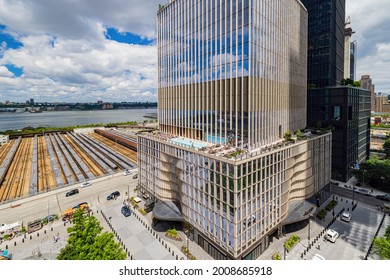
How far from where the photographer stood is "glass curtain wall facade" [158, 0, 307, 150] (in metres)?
36.2

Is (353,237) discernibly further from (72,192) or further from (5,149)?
(5,149)

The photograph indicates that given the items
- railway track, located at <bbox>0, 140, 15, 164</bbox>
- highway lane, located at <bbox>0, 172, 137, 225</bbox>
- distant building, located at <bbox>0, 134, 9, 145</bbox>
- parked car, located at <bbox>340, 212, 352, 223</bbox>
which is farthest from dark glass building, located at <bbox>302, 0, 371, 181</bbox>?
distant building, located at <bbox>0, 134, 9, 145</bbox>

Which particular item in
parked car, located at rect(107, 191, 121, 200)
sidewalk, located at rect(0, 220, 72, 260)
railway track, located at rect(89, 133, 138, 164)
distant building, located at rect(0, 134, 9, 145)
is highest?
distant building, located at rect(0, 134, 9, 145)

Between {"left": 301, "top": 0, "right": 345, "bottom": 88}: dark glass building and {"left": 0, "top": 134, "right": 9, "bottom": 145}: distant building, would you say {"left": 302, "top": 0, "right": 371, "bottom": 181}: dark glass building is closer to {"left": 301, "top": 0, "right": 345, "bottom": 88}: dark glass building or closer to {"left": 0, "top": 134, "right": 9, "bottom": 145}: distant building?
{"left": 301, "top": 0, "right": 345, "bottom": 88}: dark glass building

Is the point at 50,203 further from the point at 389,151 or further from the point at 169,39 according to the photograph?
the point at 389,151

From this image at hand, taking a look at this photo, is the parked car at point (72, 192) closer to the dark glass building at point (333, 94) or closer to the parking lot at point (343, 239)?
the parking lot at point (343, 239)

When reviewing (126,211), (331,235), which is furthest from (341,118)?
(126,211)

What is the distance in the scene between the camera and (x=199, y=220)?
36.2 meters

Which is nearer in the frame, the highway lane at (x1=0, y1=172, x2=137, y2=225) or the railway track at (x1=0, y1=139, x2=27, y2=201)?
the highway lane at (x1=0, y1=172, x2=137, y2=225)

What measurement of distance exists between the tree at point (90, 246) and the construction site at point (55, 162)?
42.7m

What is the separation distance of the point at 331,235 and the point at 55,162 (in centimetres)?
10215

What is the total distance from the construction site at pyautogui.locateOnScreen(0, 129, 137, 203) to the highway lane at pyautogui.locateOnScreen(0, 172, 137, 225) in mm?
3896

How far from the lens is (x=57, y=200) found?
57094 millimetres

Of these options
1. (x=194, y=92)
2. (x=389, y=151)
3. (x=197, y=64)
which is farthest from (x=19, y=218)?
(x=389, y=151)
